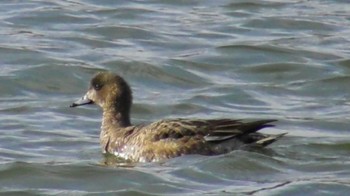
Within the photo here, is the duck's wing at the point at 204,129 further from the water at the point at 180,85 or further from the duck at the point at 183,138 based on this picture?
the water at the point at 180,85

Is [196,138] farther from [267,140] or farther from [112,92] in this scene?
[112,92]

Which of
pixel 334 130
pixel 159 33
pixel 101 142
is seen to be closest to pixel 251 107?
pixel 334 130

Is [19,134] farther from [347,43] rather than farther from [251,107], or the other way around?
[347,43]

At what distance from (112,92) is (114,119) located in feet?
0.85

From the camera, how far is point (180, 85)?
638 inches

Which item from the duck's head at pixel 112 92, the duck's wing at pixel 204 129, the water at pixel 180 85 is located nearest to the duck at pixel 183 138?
the duck's wing at pixel 204 129

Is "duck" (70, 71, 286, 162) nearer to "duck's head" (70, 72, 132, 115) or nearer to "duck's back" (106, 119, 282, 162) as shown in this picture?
"duck's back" (106, 119, 282, 162)

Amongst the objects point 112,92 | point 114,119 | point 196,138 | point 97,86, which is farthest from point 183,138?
point 97,86

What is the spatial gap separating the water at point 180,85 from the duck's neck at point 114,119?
9.2 inches

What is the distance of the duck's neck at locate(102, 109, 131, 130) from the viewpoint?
537 inches

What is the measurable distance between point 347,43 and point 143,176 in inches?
246

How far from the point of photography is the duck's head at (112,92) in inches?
542

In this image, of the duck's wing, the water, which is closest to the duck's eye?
the water

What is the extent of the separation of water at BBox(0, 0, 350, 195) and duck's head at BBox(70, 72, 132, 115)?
38 centimetres
